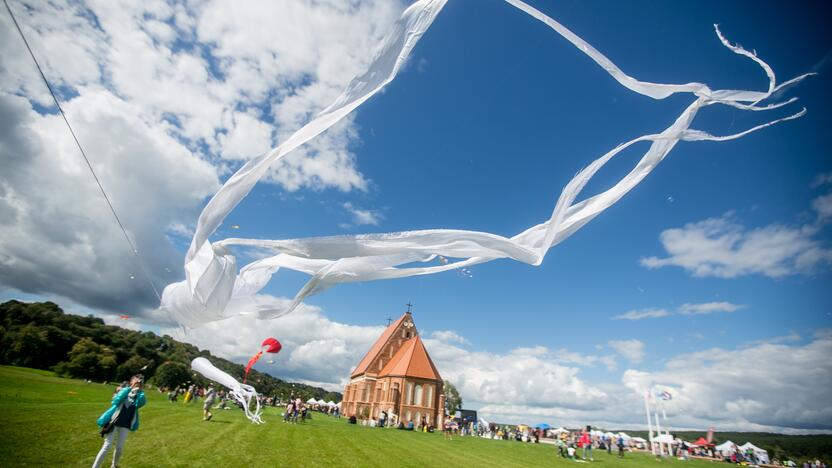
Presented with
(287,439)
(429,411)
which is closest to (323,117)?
(287,439)

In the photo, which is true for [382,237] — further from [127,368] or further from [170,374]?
[170,374]

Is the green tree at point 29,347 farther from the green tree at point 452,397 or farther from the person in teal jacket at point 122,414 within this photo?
the green tree at point 452,397

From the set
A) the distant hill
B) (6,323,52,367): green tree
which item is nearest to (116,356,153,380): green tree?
the distant hill

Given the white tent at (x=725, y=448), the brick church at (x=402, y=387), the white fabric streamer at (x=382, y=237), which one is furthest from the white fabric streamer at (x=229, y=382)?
the white tent at (x=725, y=448)

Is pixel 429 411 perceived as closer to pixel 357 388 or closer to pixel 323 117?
pixel 357 388

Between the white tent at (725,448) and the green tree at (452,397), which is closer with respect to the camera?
the white tent at (725,448)

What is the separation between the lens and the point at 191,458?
988 cm

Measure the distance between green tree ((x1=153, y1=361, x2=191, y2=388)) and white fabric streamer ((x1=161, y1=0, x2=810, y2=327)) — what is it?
7928cm

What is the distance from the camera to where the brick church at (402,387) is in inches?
1971

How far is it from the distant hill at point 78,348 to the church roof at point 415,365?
45.3 ft

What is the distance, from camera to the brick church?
50.1m

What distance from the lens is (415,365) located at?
5309 centimetres

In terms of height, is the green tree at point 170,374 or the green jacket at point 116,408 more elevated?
the green tree at point 170,374

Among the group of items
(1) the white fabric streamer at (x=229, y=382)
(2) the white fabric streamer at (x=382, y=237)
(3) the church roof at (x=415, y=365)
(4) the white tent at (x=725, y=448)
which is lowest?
(4) the white tent at (x=725, y=448)
